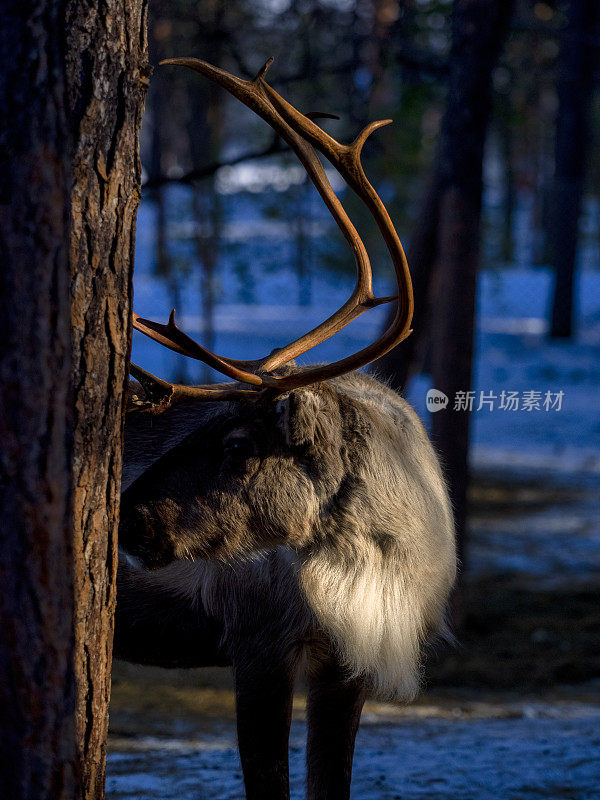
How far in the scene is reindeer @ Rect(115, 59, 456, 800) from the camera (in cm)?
271

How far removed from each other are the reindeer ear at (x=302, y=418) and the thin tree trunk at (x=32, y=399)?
3.39ft

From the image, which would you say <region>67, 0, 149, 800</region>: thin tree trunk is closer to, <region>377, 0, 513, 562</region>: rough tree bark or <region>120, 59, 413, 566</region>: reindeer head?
<region>120, 59, 413, 566</region>: reindeer head

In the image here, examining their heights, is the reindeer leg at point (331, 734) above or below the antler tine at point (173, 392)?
below

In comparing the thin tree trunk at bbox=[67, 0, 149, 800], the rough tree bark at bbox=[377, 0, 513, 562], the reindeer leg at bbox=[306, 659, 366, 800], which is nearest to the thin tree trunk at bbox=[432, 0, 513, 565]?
the rough tree bark at bbox=[377, 0, 513, 562]

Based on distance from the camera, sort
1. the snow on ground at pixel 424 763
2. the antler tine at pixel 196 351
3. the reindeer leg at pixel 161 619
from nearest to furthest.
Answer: the antler tine at pixel 196 351 < the reindeer leg at pixel 161 619 < the snow on ground at pixel 424 763

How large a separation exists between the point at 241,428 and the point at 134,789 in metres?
1.82

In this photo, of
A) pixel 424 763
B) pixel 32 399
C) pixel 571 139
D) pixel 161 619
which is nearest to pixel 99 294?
pixel 32 399

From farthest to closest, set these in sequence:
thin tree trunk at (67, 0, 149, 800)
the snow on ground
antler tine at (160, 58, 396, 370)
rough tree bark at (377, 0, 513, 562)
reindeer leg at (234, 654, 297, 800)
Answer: rough tree bark at (377, 0, 513, 562)
the snow on ground
reindeer leg at (234, 654, 297, 800)
antler tine at (160, 58, 396, 370)
thin tree trunk at (67, 0, 149, 800)

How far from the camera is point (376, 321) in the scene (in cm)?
2066

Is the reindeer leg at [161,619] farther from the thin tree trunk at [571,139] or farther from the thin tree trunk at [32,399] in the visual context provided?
the thin tree trunk at [571,139]

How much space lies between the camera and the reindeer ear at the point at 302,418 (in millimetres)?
2682

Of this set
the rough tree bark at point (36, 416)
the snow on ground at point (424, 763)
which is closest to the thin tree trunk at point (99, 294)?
the rough tree bark at point (36, 416)

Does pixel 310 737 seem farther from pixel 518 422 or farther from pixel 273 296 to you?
pixel 273 296

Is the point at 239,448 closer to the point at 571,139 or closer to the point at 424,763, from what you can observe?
the point at 424,763
